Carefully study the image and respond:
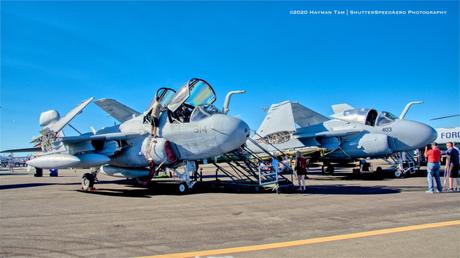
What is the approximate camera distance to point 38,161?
43.1 feet

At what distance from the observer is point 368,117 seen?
1908 cm

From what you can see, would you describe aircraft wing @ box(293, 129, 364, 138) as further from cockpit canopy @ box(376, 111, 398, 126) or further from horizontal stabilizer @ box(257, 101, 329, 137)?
cockpit canopy @ box(376, 111, 398, 126)

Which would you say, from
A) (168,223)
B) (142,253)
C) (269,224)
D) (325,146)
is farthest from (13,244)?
(325,146)

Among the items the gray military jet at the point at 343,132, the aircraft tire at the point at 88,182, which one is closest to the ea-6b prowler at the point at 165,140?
the aircraft tire at the point at 88,182

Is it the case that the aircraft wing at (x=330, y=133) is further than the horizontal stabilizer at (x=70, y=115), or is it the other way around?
the aircraft wing at (x=330, y=133)

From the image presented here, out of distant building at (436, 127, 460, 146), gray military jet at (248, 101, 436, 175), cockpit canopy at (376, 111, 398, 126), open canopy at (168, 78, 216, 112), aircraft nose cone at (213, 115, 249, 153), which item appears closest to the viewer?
aircraft nose cone at (213, 115, 249, 153)

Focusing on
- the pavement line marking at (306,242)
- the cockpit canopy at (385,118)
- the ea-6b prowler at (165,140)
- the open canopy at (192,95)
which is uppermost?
the open canopy at (192,95)

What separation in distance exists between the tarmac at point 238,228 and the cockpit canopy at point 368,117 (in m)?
8.99

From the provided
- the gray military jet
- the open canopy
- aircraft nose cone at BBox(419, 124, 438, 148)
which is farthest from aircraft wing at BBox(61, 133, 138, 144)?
aircraft nose cone at BBox(419, 124, 438, 148)

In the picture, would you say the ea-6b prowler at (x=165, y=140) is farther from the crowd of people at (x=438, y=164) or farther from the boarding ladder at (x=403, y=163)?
the boarding ladder at (x=403, y=163)

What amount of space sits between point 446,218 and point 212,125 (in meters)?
7.19

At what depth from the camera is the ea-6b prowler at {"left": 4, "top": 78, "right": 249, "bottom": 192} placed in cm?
1229

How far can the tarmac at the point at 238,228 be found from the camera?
16.4 feet

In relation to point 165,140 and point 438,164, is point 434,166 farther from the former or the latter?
point 165,140
